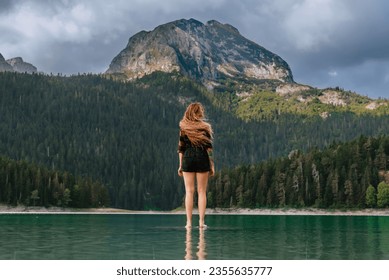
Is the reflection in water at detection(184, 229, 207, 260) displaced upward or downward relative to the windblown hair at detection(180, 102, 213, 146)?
downward

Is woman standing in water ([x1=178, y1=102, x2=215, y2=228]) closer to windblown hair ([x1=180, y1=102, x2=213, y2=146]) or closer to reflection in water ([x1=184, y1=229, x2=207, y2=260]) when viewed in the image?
windblown hair ([x1=180, y1=102, x2=213, y2=146])

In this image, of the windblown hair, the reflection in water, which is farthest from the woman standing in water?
the reflection in water

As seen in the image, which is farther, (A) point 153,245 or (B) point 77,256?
(A) point 153,245

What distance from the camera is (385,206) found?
631 ft

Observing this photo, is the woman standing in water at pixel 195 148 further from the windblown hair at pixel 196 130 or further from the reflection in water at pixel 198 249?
the reflection in water at pixel 198 249

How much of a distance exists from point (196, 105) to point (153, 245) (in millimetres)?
6023

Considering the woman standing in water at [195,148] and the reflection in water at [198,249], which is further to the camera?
the woman standing in water at [195,148]

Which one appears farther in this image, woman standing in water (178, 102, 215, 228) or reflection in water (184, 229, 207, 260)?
woman standing in water (178, 102, 215, 228)

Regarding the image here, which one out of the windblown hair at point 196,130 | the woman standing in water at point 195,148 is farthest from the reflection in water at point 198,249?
the windblown hair at point 196,130

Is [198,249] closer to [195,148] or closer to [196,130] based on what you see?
[195,148]

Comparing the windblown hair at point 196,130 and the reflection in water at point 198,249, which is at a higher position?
the windblown hair at point 196,130

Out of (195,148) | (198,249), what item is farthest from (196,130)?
(198,249)
